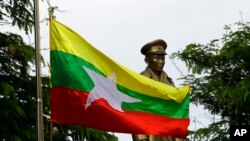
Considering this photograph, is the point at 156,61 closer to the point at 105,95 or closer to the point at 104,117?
the point at 105,95

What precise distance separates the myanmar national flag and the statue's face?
0.20m

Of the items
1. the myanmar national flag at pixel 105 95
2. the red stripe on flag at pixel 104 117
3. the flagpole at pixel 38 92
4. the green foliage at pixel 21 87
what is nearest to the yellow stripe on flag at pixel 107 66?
the myanmar national flag at pixel 105 95

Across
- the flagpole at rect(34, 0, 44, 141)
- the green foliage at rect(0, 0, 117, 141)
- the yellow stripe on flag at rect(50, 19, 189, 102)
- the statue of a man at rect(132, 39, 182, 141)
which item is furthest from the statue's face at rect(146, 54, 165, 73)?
the green foliage at rect(0, 0, 117, 141)

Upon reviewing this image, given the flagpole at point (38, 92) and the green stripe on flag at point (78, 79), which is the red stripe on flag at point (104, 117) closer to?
the green stripe on flag at point (78, 79)

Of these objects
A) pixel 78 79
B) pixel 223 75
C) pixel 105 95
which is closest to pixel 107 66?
pixel 105 95

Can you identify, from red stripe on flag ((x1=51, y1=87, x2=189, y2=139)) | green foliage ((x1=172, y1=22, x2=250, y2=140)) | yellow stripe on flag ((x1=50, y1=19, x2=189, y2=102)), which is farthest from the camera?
green foliage ((x1=172, y1=22, x2=250, y2=140))

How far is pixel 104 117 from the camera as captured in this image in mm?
8203

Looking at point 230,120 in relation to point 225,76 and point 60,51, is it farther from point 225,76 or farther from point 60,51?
point 60,51

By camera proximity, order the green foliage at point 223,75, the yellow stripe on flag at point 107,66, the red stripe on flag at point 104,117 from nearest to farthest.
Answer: the red stripe on flag at point 104,117 < the yellow stripe on flag at point 107,66 < the green foliage at point 223,75

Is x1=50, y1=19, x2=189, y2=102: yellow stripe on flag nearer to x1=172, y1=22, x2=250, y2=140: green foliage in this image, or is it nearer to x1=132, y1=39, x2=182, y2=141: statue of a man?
x1=132, y1=39, x2=182, y2=141: statue of a man

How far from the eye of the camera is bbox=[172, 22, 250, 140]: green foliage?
17109 mm

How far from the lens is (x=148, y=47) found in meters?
8.85

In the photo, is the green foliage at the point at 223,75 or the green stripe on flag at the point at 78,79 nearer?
the green stripe on flag at the point at 78,79

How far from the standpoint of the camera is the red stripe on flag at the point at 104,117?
8000mm
